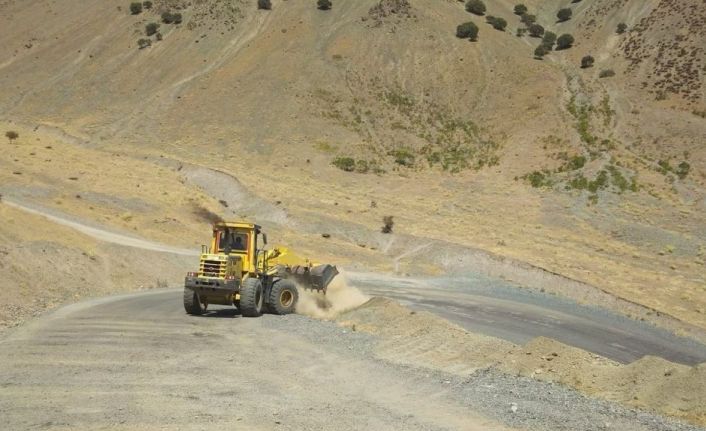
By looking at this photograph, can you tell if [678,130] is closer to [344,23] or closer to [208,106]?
[344,23]

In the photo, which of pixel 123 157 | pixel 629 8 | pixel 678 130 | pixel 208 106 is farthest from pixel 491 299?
pixel 629 8

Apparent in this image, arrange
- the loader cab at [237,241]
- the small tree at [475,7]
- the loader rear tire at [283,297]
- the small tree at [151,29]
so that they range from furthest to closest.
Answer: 1. the small tree at [475,7]
2. the small tree at [151,29]
3. the loader rear tire at [283,297]
4. the loader cab at [237,241]

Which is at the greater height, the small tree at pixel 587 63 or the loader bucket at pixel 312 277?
the small tree at pixel 587 63

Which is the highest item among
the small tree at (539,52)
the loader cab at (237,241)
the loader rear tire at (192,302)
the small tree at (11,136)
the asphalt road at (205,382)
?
the small tree at (539,52)

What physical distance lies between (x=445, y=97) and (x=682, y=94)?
26396 mm

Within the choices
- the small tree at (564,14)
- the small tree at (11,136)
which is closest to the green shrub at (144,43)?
the small tree at (11,136)

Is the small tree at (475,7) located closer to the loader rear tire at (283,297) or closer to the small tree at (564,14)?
the small tree at (564,14)

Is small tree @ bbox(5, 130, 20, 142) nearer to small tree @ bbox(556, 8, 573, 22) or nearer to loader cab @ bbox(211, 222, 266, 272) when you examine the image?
loader cab @ bbox(211, 222, 266, 272)

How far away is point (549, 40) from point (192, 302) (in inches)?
3236

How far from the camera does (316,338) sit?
18297 millimetres

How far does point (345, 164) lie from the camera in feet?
221

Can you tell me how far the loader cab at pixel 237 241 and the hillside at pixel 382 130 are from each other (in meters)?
7.41

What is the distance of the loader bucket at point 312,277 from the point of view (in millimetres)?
25391

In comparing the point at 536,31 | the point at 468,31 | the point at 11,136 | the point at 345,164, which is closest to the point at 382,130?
the point at 345,164
